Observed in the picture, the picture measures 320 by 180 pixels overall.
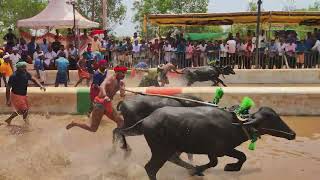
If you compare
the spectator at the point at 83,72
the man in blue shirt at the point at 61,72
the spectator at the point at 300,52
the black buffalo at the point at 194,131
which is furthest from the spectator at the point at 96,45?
the black buffalo at the point at 194,131

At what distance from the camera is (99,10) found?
48.5 m

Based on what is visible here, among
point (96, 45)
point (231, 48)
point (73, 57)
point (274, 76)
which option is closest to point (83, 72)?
point (73, 57)

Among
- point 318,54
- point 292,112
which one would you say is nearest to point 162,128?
point 292,112

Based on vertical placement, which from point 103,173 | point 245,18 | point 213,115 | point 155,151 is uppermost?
point 245,18

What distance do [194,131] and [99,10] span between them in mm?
42220

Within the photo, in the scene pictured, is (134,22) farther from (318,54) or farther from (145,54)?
(318,54)

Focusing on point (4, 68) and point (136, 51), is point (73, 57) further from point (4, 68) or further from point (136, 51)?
point (4, 68)

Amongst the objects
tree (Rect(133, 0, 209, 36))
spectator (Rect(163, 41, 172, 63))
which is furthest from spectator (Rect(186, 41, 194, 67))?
tree (Rect(133, 0, 209, 36))

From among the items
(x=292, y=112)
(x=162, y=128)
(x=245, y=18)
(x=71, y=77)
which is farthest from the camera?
(x=245, y=18)

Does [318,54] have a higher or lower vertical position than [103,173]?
higher

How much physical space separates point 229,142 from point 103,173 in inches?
83.8

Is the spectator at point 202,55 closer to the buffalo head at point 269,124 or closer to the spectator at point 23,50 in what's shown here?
the spectator at point 23,50

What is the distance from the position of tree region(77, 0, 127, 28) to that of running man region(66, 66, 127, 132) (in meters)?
36.5

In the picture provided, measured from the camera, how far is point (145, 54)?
24812 millimetres
